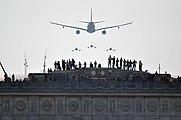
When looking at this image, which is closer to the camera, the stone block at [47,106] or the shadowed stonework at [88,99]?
the shadowed stonework at [88,99]

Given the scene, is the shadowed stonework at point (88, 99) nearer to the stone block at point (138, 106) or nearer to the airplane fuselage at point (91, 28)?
the stone block at point (138, 106)

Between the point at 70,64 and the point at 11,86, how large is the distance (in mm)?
13572

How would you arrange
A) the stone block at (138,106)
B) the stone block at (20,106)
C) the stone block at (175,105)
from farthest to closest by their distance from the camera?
the stone block at (175,105)
the stone block at (138,106)
the stone block at (20,106)

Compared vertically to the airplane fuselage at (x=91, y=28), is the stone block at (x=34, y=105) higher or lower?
lower

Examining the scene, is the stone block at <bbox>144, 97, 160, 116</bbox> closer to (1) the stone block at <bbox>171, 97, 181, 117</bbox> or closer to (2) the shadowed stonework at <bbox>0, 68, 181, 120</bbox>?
(2) the shadowed stonework at <bbox>0, 68, 181, 120</bbox>

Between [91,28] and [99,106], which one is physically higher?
[91,28]

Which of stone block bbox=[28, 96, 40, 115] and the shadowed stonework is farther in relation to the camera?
stone block bbox=[28, 96, 40, 115]

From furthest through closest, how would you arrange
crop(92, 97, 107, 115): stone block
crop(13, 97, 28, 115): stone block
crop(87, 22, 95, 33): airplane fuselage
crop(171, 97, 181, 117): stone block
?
crop(87, 22, 95, 33): airplane fuselage
crop(171, 97, 181, 117): stone block
crop(92, 97, 107, 115): stone block
crop(13, 97, 28, 115): stone block

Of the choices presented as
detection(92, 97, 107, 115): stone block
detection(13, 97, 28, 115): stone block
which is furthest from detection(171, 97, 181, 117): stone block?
detection(13, 97, 28, 115): stone block

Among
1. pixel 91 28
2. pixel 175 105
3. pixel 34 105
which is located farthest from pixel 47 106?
pixel 91 28

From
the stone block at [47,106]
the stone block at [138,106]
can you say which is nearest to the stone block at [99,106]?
the stone block at [138,106]

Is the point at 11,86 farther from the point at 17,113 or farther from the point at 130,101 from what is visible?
the point at 130,101

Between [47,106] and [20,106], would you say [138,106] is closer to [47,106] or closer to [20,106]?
[47,106]

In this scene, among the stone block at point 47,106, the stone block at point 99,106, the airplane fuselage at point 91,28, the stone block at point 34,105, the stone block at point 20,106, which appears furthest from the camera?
the airplane fuselage at point 91,28
